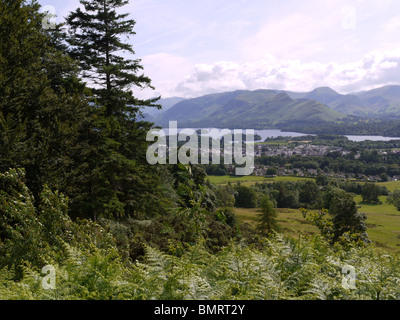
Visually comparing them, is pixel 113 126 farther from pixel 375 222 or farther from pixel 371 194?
pixel 371 194

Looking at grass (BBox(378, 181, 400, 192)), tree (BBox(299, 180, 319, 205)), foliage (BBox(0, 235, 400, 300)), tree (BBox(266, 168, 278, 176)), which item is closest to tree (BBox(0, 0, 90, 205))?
foliage (BBox(0, 235, 400, 300))

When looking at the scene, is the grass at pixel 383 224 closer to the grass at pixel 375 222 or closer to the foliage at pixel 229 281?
the grass at pixel 375 222

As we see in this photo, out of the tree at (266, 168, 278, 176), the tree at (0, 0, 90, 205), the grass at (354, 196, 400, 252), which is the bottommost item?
the grass at (354, 196, 400, 252)

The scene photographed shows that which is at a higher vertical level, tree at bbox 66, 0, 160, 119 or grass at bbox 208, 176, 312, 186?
tree at bbox 66, 0, 160, 119

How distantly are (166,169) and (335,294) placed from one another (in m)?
20.3

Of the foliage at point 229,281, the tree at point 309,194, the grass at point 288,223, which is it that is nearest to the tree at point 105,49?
the foliage at point 229,281

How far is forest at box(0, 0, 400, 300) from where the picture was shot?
10.4ft

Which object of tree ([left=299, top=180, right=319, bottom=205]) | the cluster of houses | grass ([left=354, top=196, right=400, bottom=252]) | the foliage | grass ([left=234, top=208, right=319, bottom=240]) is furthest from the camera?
the cluster of houses

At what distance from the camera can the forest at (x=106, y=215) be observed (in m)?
3.18

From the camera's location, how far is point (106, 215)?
55.0 ft

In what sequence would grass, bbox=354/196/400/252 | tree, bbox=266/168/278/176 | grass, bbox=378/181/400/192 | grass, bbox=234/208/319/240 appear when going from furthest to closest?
tree, bbox=266/168/278/176 → grass, bbox=378/181/400/192 → grass, bbox=354/196/400/252 → grass, bbox=234/208/319/240

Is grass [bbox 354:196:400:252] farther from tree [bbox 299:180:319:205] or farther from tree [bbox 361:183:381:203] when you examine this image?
tree [bbox 299:180:319:205]

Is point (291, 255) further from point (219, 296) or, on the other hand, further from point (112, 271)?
point (112, 271)

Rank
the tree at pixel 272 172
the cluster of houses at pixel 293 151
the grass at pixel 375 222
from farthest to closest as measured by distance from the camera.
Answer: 1. the cluster of houses at pixel 293 151
2. the tree at pixel 272 172
3. the grass at pixel 375 222
